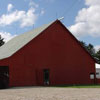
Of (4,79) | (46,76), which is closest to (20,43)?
(46,76)

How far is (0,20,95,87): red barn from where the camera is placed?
28.6 metres

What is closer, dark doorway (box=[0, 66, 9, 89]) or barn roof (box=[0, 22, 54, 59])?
dark doorway (box=[0, 66, 9, 89])

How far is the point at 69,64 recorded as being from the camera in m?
32.8

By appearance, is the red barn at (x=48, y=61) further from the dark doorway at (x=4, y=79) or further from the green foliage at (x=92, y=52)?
the green foliage at (x=92, y=52)

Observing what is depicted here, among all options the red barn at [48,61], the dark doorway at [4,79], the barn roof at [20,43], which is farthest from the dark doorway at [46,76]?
the dark doorway at [4,79]

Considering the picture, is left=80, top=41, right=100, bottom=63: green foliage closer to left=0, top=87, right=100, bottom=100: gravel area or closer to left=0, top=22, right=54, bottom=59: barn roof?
left=0, top=22, right=54, bottom=59: barn roof

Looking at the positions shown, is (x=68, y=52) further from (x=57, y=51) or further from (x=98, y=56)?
(x=98, y=56)

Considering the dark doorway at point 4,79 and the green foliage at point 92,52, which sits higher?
the green foliage at point 92,52

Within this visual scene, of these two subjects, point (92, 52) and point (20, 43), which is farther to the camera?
point (92, 52)

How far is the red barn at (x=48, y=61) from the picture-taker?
28.6 meters

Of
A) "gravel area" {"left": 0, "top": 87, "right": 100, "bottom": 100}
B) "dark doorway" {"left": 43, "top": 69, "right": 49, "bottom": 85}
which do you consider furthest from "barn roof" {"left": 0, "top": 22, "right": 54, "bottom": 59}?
"gravel area" {"left": 0, "top": 87, "right": 100, "bottom": 100}

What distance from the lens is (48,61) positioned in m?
30.9

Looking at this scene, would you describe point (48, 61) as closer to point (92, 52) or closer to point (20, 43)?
point (20, 43)

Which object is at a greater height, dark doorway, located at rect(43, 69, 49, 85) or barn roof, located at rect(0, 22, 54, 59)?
barn roof, located at rect(0, 22, 54, 59)
